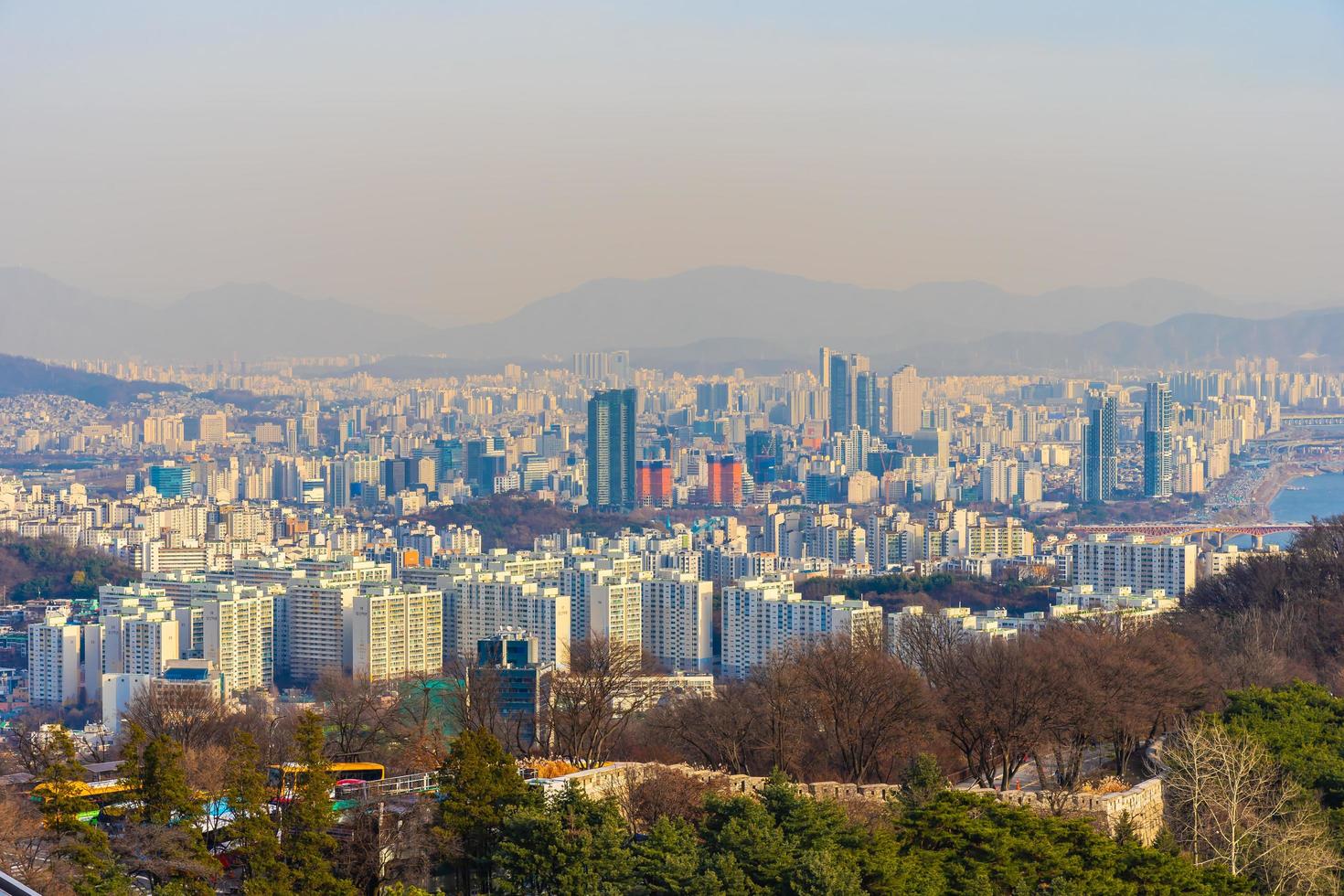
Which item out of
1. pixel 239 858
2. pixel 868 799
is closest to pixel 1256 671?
pixel 868 799

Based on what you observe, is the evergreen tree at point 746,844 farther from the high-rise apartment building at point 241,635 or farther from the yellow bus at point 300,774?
the high-rise apartment building at point 241,635

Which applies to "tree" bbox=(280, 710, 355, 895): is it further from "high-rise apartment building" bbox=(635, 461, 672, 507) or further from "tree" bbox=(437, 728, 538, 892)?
"high-rise apartment building" bbox=(635, 461, 672, 507)

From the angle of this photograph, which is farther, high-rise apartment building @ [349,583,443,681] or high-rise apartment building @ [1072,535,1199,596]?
high-rise apartment building @ [1072,535,1199,596]

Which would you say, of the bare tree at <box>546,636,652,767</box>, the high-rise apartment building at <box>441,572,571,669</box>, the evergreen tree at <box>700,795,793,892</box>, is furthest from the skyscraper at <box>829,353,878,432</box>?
the evergreen tree at <box>700,795,793,892</box>

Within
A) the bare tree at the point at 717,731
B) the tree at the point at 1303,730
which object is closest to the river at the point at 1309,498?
the tree at the point at 1303,730

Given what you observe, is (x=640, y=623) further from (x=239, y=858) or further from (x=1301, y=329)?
(x=1301, y=329)

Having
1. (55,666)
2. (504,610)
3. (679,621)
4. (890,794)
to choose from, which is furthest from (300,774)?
(679,621)

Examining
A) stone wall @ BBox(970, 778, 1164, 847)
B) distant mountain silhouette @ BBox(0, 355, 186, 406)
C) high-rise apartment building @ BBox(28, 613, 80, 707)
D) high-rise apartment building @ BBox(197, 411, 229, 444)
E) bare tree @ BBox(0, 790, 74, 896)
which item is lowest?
high-rise apartment building @ BBox(28, 613, 80, 707)
